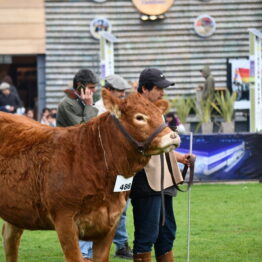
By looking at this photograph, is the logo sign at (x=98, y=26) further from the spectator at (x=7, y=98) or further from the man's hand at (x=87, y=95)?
the man's hand at (x=87, y=95)

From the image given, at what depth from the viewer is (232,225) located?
1237cm

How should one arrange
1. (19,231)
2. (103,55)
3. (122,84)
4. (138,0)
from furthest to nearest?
(138,0) → (103,55) → (122,84) → (19,231)

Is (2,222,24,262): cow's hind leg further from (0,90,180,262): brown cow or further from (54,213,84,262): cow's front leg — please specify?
(54,213,84,262): cow's front leg

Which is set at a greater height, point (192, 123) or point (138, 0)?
point (138, 0)

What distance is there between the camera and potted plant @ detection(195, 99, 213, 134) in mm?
22141

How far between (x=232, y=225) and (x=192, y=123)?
1231 cm

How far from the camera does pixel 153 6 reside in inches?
1054

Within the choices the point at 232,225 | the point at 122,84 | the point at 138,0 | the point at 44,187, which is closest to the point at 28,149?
the point at 44,187

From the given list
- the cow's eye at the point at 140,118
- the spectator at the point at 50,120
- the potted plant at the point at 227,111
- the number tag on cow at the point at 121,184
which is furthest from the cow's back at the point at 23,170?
the spectator at the point at 50,120

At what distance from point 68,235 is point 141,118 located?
1.06m

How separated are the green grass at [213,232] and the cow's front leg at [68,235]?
2702 millimetres

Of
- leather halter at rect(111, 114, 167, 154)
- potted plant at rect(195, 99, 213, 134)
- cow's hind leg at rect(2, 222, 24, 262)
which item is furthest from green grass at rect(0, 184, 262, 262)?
potted plant at rect(195, 99, 213, 134)

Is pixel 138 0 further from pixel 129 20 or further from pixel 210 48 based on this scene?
pixel 210 48

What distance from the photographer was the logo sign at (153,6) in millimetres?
26781
